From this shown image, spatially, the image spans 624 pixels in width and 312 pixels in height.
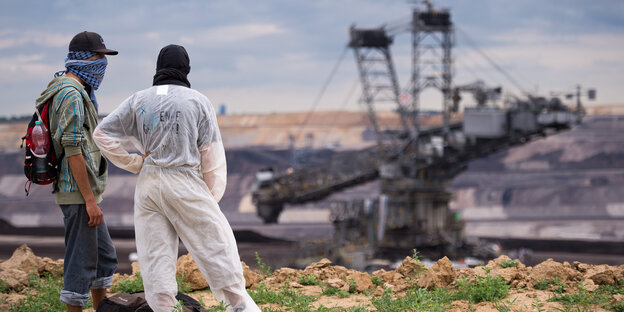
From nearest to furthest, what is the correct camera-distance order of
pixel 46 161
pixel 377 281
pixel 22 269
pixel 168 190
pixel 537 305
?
pixel 168 190
pixel 46 161
pixel 537 305
pixel 377 281
pixel 22 269

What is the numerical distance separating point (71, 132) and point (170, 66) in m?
0.68

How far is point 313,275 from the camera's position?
539 centimetres

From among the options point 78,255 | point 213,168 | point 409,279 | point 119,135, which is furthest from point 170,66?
point 409,279

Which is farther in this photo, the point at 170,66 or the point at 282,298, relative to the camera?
the point at 282,298

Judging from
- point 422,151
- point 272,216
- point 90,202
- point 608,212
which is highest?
point 90,202

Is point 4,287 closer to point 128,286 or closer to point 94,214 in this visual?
point 128,286

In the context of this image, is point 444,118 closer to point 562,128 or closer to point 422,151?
point 422,151

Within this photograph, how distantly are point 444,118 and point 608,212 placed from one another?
1017 inches

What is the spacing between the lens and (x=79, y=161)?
354 cm

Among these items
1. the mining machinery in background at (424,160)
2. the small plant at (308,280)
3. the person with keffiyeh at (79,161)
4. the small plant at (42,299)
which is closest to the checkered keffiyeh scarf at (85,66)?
the person with keffiyeh at (79,161)

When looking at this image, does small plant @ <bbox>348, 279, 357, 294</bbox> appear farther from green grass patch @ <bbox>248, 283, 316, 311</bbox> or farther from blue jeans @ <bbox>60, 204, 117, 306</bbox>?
blue jeans @ <bbox>60, 204, 117, 306</bbox>

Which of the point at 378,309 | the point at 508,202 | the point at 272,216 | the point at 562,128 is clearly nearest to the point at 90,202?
the point at 378,309

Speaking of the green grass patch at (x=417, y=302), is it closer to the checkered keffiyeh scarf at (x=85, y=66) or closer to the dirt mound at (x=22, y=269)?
the checkered keffiyeh scarf at (x=85, y=66)

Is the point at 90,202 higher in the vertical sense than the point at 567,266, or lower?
higher
